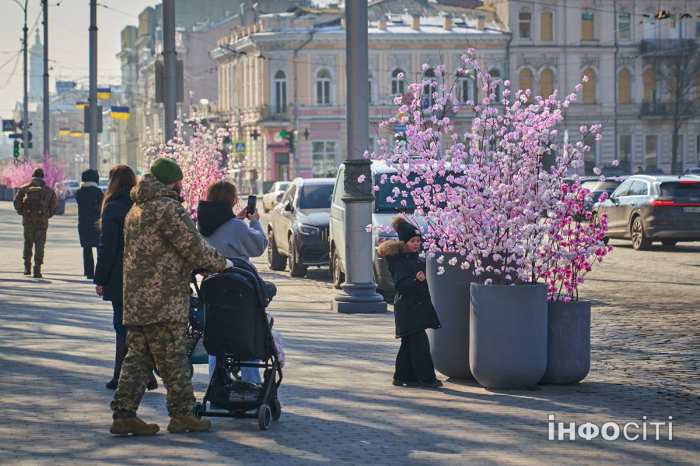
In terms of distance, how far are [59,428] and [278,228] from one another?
15.1 m

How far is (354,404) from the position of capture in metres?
9.27

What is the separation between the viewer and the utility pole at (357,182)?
15.6 m

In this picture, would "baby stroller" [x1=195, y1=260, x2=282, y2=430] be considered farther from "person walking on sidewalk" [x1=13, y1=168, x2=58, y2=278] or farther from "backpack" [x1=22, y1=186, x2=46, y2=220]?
"backpack" [x1=22, y1=186, x2=46, y2=220]

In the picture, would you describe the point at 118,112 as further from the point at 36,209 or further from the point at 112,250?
the point at 112,250

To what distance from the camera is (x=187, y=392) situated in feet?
27.0

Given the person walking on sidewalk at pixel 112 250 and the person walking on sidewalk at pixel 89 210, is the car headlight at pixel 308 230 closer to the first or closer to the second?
the person walking on sidewalk at pixel 89 210

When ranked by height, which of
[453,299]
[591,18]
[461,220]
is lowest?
[453,299]

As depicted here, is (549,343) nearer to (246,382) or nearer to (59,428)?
(246,382)

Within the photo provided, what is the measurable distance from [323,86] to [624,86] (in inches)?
726

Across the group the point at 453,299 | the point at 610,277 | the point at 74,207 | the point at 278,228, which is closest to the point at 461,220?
the point at 453,299

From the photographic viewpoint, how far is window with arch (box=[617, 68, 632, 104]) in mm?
78688

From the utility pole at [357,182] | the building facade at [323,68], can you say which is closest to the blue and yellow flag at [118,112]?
the utility pole at [357,182]

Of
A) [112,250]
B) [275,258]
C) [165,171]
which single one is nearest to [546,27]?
[275,258]

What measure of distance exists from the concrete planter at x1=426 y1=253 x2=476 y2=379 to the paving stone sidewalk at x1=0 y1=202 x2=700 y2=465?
0.17 m
